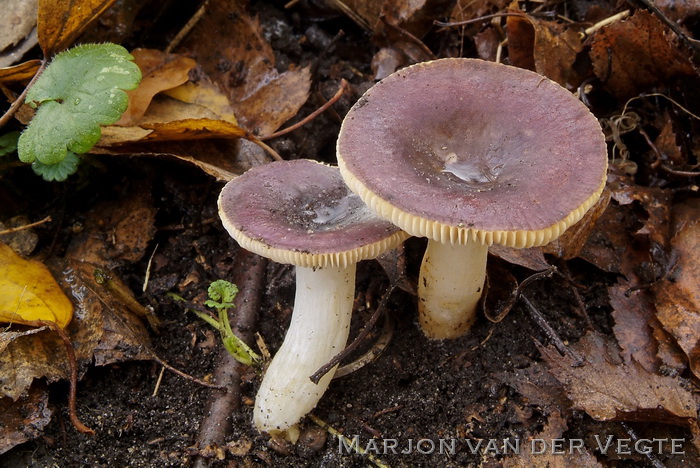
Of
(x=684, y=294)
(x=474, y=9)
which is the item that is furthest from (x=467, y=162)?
(x=474, y=9)

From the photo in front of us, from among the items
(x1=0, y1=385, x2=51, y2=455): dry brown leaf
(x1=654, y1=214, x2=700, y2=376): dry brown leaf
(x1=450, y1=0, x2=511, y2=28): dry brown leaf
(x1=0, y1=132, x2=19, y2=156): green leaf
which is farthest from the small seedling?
(x1=450, y1=0, x2=511, y2=28): dry brown leaf

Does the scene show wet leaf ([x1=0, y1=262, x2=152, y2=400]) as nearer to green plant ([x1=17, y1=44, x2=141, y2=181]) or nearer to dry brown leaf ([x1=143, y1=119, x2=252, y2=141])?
green plant ([x1=17, y1=44, x2=141, y2=181])

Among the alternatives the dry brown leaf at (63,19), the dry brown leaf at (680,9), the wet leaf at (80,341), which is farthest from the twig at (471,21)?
the wet leaf at (80,341)

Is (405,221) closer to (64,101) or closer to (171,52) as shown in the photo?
(64,101)

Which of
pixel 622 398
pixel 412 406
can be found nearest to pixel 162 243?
pixel 412 406

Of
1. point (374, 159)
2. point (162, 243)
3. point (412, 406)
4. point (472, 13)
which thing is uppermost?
point (374, 159)

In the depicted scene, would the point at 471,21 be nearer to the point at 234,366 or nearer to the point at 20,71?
the point at 234,366

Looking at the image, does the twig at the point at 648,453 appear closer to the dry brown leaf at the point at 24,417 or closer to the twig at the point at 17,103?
the dry brown leaf at the point at 24,417
